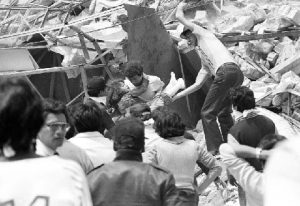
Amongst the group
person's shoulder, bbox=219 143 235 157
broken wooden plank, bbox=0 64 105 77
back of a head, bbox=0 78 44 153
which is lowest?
broken wooden plank, bbox=0 64 105 77

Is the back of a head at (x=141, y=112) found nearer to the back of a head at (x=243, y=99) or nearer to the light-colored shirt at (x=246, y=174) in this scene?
the back of a head at (x=243, y=99)

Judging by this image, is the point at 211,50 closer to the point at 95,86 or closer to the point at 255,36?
the point at 95,86

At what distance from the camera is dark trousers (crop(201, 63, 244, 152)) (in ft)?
22.1

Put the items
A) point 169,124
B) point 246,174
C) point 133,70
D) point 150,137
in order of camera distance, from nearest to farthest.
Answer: point 246,174 < point 169,124 < point 150,137 < point 133,70

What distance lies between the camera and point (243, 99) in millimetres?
4832

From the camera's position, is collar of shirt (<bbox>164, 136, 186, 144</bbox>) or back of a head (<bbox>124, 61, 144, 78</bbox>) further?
back of a head (<bbox>124, 61, 144, 78</bbox>)

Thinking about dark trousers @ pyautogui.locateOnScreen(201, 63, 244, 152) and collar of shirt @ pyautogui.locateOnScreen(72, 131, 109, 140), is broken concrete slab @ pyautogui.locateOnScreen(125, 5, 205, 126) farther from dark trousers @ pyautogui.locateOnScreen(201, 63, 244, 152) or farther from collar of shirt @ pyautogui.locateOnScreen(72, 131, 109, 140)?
collar of shirt @ pyautogui.locateOnScreen(72, 131, 109, 140)

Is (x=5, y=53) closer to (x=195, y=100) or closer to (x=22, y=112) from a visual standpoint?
(x=195, y=100)

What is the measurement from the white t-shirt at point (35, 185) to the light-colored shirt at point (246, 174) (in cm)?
142

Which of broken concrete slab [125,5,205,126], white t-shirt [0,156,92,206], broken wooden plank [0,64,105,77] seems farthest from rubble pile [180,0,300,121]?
white t-shirt [0,156,92,206]

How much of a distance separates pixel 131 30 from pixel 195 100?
47.7 inches

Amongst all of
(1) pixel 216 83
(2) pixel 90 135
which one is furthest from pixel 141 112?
(1) pixel 216 83

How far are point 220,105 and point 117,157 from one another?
341cm

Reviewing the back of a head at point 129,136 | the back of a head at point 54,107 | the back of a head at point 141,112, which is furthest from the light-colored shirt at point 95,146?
the back of a head at point 141,112
